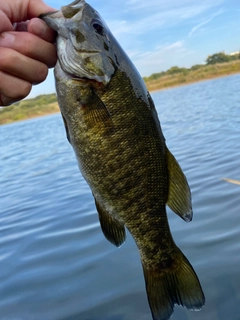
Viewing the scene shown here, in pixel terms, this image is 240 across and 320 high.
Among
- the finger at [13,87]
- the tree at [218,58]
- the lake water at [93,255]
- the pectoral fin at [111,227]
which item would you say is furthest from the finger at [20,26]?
the tree at [218,58]

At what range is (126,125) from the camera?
1929mm

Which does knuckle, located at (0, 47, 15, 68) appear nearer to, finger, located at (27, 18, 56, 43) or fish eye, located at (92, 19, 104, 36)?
finger, located at (27, 18, 56, 43)

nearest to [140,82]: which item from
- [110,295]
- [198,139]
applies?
[110,295]

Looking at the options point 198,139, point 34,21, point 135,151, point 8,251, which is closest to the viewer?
point 34,21

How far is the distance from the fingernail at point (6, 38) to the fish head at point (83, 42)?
0.17 meters

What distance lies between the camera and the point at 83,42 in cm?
198

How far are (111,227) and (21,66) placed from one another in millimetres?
921

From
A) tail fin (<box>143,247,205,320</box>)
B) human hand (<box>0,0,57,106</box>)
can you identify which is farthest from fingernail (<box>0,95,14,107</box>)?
tail fin (<box>143,247,205,320</box>)

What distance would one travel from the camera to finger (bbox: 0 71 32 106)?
193 centimetres

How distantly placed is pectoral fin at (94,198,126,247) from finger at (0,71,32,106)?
26.2 inches

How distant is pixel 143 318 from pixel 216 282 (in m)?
0.79

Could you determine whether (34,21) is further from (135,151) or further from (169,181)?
(169,181)

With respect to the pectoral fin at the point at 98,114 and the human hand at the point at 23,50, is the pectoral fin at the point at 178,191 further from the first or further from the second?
the human hand at the point at 23,50

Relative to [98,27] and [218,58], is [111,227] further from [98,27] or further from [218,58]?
[218,58]
